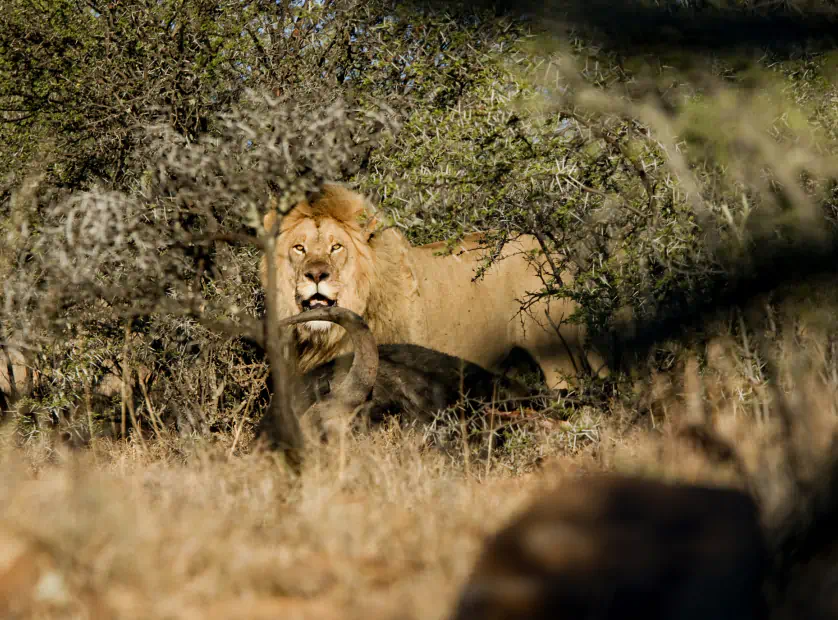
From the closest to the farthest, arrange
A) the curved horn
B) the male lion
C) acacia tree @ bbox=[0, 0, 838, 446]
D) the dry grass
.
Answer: the dry grass, the curved horn, acacia tree @ bbox=[0, 0, 838, 446], the male lion

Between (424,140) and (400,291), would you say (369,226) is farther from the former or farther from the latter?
(424,140)

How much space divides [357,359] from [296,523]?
74.4 inches

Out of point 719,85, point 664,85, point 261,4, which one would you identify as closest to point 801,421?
point 719,85

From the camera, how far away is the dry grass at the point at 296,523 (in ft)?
11.2

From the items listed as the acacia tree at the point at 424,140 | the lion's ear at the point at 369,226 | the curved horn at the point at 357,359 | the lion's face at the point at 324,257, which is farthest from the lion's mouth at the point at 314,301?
the curved horn at the point at 357,359

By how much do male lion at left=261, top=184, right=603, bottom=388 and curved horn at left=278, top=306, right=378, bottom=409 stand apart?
228 centimetres

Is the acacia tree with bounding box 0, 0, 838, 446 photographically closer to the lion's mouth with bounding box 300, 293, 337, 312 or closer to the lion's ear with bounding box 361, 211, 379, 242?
the lion's ear with bounding box 361, 211, 379, 242

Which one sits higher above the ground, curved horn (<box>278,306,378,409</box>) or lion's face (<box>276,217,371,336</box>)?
lion's face (<box>276,217,371,336</box>)

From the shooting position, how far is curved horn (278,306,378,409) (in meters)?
5.41

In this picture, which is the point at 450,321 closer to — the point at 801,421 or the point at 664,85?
the point at 664,85

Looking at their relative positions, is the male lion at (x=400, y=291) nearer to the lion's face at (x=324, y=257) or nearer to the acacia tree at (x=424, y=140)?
the lion's face at (x=324, y=257)

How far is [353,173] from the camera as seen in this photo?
902 cm

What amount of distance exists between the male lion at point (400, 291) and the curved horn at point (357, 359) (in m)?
2.28

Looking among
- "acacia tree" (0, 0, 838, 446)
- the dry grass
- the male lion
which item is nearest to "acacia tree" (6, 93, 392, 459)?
"acacia tree" (0, 0, 838, 446)
